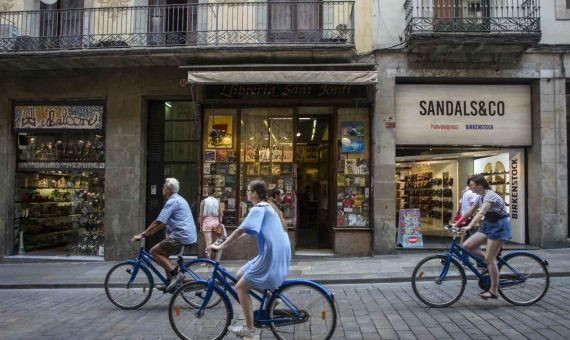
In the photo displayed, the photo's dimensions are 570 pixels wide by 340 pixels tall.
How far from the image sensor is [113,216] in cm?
1380

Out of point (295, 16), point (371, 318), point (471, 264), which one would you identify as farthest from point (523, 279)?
point (295, 16)

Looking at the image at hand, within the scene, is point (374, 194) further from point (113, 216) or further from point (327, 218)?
point (113, 216)

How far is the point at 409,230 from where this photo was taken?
13523 millimetres

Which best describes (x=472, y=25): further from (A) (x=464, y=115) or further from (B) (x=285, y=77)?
(B) (x=285, y=77)

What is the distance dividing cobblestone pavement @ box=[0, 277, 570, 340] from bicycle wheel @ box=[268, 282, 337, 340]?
522mm

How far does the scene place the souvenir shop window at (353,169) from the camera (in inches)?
527

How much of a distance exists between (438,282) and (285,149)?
270 inches

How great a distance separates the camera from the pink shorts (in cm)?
1223

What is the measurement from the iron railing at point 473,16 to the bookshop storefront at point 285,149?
2112mm

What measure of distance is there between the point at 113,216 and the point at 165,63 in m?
4.20

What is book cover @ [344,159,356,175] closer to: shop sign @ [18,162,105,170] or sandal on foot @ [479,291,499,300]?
sandal on foot @ [479,291,499,300]

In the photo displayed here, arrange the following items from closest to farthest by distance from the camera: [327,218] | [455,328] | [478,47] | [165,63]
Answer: [455,328], [478,47], [165,63], [327,218]

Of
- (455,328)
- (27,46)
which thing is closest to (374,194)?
(455,328)

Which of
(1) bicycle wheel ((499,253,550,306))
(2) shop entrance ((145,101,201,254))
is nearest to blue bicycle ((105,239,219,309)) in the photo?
(1) bicycle wheel ((499,253,550,306))
